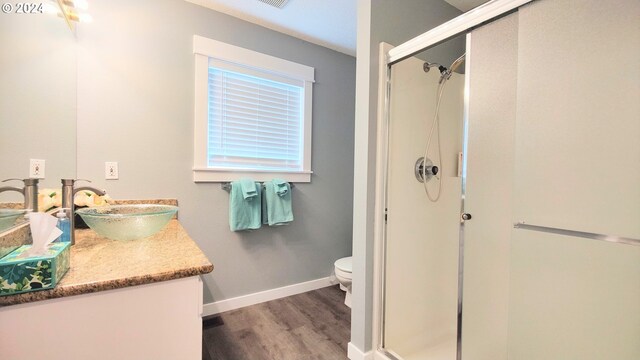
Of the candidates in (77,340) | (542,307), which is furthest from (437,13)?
(77,340)

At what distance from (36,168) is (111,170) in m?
0.74

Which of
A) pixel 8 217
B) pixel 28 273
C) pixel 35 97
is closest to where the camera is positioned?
pixel 28 273

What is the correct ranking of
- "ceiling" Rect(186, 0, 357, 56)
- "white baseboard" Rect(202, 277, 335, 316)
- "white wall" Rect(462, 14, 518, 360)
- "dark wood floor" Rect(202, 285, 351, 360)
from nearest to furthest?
"white wall" Rect(462, 14, 518, 360) < "dark wood floor" Rect(202, 285, 351, 360) < "ceiling" Rect(186, 0, 357, 56) < "white baseboard" Rect(202, 277, 335, 316)

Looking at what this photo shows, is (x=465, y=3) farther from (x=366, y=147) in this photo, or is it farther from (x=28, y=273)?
(x=28, y=273)

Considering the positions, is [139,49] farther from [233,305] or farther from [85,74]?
[233,305]

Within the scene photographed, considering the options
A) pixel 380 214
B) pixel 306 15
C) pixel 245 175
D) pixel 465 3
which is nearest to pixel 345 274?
pixel 380 214

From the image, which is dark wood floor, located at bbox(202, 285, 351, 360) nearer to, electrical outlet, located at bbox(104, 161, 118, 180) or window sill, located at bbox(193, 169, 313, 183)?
window sill, located at bbox(193, 169, 313, 183)

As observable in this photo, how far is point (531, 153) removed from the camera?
1.13m

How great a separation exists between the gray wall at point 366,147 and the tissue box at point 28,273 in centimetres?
128

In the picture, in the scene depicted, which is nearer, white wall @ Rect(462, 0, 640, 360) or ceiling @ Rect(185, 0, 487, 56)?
white wall @ Rect(462, 0, 640, 360)

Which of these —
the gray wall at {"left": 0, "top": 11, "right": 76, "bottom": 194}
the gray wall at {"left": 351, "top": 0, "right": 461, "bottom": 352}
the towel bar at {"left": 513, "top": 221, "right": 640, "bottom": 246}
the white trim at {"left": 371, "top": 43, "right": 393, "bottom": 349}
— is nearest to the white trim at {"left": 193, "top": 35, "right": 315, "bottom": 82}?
the gray wall at {"left": 0, "top": 11, "right": 76, "bottom": 194}

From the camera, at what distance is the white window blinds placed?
2041mm

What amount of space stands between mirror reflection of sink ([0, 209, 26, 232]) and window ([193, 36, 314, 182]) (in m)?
1.18

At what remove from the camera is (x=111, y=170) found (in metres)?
1.68
